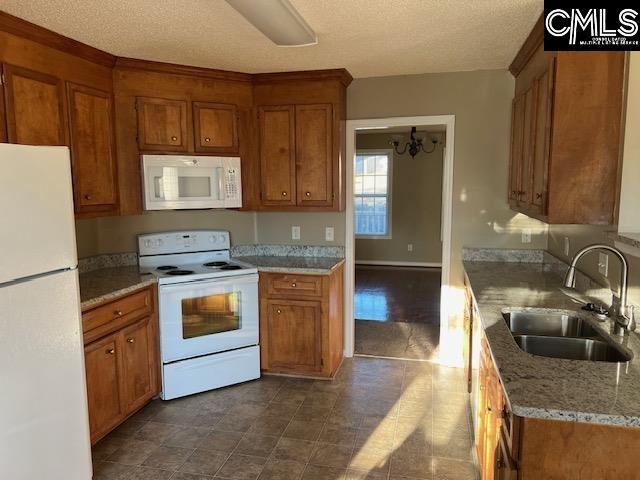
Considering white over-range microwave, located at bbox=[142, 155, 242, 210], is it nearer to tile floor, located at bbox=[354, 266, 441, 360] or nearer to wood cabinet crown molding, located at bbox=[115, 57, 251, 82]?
wood cabinet crown molding, located at bbox=[115, 57, 251, 82]

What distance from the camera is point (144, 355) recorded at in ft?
10.1

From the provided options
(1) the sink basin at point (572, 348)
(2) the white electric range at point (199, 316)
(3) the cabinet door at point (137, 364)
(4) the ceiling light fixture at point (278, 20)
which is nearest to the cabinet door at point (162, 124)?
(2) the white electric range at point (199, 316)

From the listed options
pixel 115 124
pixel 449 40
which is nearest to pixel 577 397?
pixel 449 40

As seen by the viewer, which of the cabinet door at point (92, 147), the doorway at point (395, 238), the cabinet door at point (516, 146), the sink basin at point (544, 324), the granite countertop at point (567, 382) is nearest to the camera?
the granite countertop at point (567, 382)

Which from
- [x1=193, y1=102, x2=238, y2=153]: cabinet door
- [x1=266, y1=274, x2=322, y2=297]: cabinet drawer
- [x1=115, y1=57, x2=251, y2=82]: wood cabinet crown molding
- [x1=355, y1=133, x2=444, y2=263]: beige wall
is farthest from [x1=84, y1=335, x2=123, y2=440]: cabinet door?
[x1=355, y1=133, x2=444, y2=263]: beige wall

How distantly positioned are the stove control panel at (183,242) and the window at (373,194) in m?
4.85

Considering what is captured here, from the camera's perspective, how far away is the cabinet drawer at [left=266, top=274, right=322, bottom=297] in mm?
3480

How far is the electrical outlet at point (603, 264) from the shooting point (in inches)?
91.2

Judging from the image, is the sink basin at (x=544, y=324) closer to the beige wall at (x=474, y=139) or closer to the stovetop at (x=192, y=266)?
the beige wall at (x=474, y=139)

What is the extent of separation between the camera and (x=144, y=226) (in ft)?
12.0

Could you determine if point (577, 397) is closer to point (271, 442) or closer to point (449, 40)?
point (271, 442)

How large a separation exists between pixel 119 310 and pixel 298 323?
4.33 ft

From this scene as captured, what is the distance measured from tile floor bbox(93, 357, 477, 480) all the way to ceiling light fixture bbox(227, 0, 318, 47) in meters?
2.35

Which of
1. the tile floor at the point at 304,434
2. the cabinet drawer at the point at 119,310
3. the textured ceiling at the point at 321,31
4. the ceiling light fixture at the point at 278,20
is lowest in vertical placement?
the tile floor at the point at 304,434
